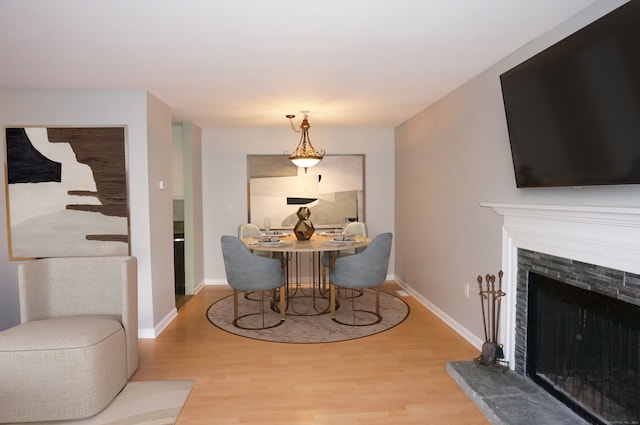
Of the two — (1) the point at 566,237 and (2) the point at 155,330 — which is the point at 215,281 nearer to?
(2) the point at 155,330

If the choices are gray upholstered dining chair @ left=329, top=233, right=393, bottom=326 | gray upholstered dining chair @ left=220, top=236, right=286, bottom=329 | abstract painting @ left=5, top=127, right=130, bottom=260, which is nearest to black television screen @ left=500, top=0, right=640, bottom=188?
gray upholstered dining chair @ left=329, top=233, right=393, bottom=326

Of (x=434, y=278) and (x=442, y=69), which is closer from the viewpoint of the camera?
(x=442, y=69)

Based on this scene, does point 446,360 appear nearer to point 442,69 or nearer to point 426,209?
point 426,209

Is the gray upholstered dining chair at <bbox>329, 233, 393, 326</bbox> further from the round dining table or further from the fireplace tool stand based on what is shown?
the fireplace tool stand

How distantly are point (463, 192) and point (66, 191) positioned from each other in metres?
3.62

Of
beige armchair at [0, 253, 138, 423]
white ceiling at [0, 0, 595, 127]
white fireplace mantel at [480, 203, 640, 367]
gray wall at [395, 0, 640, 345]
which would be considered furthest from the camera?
gray wall at [395, 0, 640, 345]

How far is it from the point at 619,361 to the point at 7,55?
13.6 feet

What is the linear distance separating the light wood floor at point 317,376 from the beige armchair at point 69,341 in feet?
1.53

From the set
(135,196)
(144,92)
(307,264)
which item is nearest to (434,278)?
(307,264)

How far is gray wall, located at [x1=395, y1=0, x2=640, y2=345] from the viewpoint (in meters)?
2.54

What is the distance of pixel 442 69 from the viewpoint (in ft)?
10.4

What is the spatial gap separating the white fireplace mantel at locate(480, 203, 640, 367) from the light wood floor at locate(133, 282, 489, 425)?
677 millimetres

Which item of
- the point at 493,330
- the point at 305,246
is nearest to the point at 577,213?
the point at 493,330

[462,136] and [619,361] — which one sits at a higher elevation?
[462,136]
